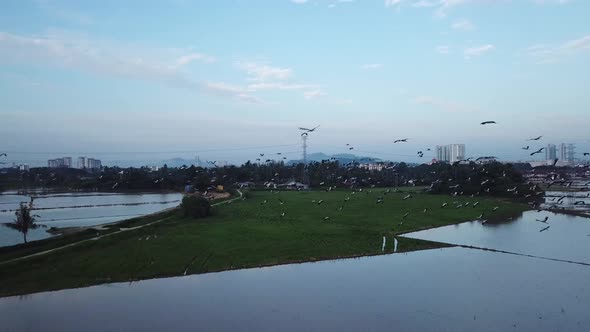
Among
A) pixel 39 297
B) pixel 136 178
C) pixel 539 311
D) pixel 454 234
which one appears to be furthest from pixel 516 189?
pixel 136 178

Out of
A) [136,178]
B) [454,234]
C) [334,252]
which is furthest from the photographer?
[136,178]

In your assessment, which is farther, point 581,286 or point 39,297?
point 581,286

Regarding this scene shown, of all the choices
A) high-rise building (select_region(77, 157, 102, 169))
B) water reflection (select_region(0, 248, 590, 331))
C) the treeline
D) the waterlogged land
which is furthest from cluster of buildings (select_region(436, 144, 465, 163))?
high-rise building (select_region(77, 157, 102, 169))

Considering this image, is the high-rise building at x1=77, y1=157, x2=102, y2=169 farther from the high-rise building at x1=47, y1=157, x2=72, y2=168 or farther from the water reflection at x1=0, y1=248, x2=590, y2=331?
the water reflection at x1=0, y1=248, x2=590, y2=331

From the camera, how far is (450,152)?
109438 mm

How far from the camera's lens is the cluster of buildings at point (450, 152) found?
103000 millimetres

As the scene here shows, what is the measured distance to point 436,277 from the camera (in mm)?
20812

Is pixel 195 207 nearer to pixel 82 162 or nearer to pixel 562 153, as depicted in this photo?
pixel 562 153

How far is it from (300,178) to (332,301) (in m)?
65.6

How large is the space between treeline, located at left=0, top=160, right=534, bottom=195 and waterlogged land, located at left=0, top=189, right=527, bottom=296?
13.3 metres

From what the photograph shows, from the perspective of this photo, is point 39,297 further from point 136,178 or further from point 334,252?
point 136,178

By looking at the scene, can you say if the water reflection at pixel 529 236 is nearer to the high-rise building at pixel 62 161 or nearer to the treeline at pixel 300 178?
the treeline at pixel 300 178

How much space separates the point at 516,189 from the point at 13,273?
165ft

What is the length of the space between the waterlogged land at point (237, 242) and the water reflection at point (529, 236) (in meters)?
2.06
